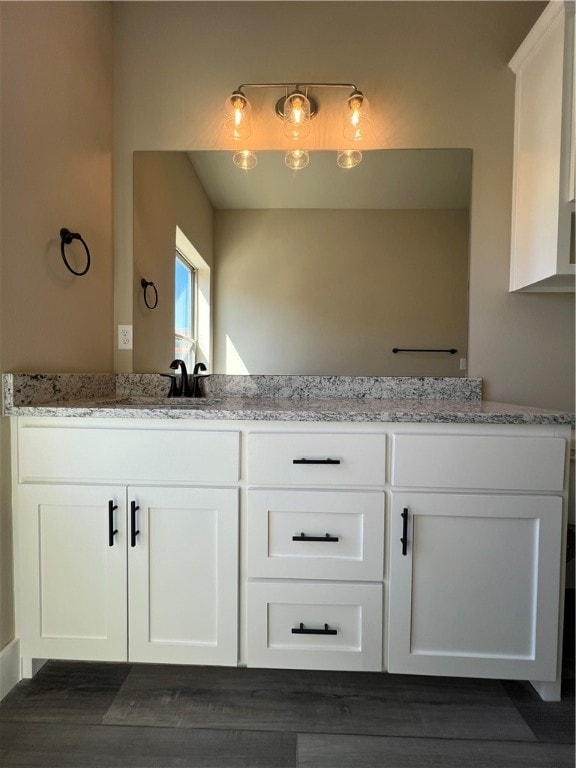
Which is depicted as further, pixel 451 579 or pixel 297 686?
pixel 297 686

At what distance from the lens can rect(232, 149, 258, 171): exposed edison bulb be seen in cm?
178

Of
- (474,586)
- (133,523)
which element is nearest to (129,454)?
(133,523)

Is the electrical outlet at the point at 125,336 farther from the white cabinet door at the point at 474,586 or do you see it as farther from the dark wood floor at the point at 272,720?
the white cabinet door at the point at 474,586

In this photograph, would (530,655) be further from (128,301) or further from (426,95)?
(426,95)

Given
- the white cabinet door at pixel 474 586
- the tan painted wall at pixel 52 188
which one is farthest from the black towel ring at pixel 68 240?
the white cabinet door at pixel 474 586

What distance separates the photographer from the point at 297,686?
1310 millimetres

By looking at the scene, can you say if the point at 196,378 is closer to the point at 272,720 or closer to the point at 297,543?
the point at 297,543

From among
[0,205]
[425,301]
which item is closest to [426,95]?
[425,301]

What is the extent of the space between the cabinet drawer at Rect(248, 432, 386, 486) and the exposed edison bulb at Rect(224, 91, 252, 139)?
133 cm

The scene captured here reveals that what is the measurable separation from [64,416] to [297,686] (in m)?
1.11

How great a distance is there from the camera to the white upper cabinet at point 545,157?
138cm

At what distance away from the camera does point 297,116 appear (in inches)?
67.4

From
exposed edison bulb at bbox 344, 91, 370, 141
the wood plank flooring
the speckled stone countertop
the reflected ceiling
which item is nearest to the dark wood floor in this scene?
the wood plank flooring

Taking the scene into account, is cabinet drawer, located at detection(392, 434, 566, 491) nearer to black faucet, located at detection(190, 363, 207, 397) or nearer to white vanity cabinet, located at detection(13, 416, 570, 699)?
white vanity cabinet, located at detection(13, 416, 570, 699)
